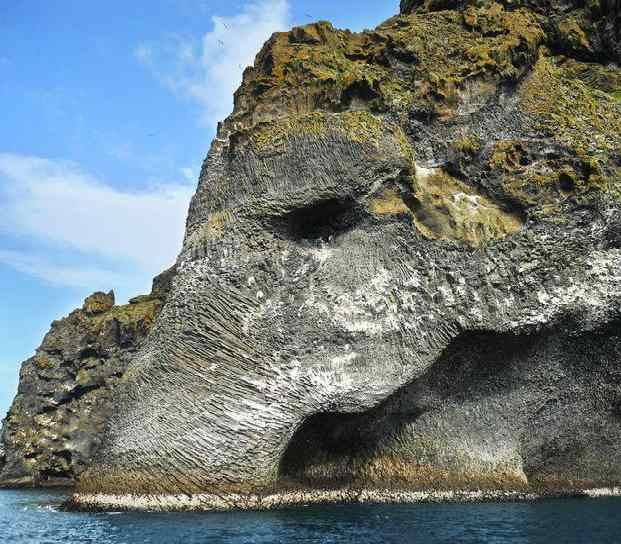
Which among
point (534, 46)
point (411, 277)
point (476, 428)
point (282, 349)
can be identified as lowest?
point (476, 428)

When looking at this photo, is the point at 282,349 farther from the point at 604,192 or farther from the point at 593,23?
the point at 593,23

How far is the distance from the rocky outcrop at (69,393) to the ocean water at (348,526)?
1439 inches

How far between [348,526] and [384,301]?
387 inches

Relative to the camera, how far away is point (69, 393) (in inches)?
2484

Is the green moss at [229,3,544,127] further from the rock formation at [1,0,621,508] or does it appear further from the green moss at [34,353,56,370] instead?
the green moss at [34,353,56,370]

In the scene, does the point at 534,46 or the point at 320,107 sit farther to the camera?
the point at 534,46

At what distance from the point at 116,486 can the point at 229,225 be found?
1066 cm

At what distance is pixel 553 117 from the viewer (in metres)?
30.5

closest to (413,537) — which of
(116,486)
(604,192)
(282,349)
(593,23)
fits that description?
(282,349)

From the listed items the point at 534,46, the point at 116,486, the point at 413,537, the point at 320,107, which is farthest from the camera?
the point at 534,46

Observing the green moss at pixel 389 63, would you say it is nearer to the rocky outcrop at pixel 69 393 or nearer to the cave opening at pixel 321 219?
the cave opening at pixel 321 219

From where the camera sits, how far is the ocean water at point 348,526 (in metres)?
16.4

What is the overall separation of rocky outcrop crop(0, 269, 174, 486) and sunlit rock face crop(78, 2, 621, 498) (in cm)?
3269

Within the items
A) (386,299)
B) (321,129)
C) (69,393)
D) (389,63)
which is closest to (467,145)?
(389,63)
